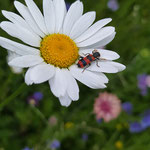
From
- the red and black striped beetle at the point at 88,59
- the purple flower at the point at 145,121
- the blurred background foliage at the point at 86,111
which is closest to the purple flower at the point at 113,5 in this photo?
the blurred background foliage at the point at 86,111

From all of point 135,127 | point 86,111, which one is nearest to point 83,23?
point 86,111

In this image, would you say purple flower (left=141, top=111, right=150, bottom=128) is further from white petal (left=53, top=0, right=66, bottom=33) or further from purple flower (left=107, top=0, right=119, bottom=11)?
white petal (left=53, top=0, right=66, bottom=33)

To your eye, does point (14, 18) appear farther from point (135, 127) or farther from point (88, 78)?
point (135, 127)

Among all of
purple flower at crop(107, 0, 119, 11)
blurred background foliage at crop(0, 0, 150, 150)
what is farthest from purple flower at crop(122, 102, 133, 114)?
purple flower at crop(107, 0, 119, 11)

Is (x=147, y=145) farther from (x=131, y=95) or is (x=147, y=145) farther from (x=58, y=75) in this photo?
(x=58, y=75)

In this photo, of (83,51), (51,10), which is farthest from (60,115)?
(51,10)

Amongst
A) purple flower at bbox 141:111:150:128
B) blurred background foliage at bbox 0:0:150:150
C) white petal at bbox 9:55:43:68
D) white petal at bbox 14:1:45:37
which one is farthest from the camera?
purple flower at bbox 141:111:150:128
